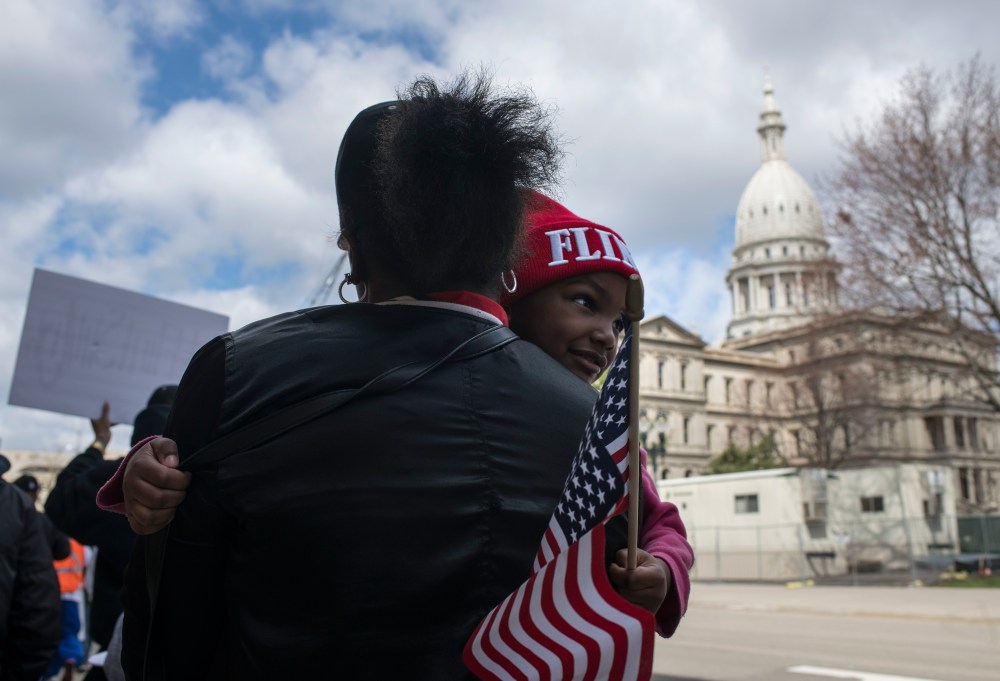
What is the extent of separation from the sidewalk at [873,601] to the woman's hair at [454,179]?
13.5 meters

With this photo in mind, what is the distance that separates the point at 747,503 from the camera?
2969 cm

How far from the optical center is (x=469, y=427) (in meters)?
1.40

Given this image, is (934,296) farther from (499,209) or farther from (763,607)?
(499,209)

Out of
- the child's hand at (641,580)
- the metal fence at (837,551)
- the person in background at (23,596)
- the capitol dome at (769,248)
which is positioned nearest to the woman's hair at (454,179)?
the child's hand at (641,580)

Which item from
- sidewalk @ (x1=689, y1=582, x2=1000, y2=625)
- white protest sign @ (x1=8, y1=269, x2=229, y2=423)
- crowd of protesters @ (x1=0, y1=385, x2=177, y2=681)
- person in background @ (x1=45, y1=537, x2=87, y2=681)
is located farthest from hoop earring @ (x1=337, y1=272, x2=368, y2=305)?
sidewalk @ (x1=689, y1=582, x2=1000, y2=625)

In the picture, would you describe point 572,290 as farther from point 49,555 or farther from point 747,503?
point 747,503

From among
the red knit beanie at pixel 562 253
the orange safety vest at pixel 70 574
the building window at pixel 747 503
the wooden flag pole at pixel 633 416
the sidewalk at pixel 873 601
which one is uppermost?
the building window at pixel 747 503

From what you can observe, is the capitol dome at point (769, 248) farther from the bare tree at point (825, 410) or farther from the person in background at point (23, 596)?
the person in background at point (23, 596)

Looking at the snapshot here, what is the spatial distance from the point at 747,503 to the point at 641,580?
29.9 metres

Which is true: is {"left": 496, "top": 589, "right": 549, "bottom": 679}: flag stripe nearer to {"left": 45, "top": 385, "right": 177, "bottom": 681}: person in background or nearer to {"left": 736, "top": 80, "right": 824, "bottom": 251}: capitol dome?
{"left": 45, "top": 385, "right": 177, "bottom": 681}: person in background

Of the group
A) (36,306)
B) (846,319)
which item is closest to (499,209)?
(36,306)

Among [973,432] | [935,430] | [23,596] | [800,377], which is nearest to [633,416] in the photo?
[23,596]

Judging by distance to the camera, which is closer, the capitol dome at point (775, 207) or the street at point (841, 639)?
the street at point (841, 639)

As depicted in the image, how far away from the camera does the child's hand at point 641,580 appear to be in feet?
4.50
